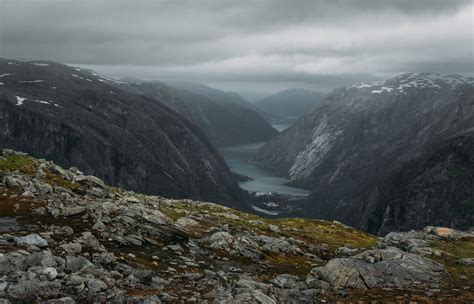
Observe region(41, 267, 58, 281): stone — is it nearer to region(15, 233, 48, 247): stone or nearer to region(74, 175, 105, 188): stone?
region(15, 233, 48, 247): stone

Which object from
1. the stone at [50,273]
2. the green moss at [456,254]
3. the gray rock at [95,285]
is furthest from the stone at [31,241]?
the green moss at [456,254]

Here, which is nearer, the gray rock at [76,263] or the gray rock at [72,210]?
the gray rock at [76,263]

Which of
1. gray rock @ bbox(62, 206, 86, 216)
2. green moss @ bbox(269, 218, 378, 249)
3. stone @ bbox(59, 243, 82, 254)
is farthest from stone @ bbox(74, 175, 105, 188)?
stone @ bbox(59, 243, 82, 254)

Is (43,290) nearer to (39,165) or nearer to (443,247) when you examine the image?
(39,165)

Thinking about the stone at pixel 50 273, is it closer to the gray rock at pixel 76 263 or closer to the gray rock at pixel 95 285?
the gray rock at pixel 76 263

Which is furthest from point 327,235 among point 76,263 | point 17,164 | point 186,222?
point 76,263

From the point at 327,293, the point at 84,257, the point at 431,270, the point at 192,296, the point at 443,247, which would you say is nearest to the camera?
the point at 192,296

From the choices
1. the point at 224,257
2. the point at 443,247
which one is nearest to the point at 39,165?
the point at 224,257

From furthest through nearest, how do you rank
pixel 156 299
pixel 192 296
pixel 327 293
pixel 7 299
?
pixel 327 293
pixel 192 296
pixel 156 299
pixel 7 299
